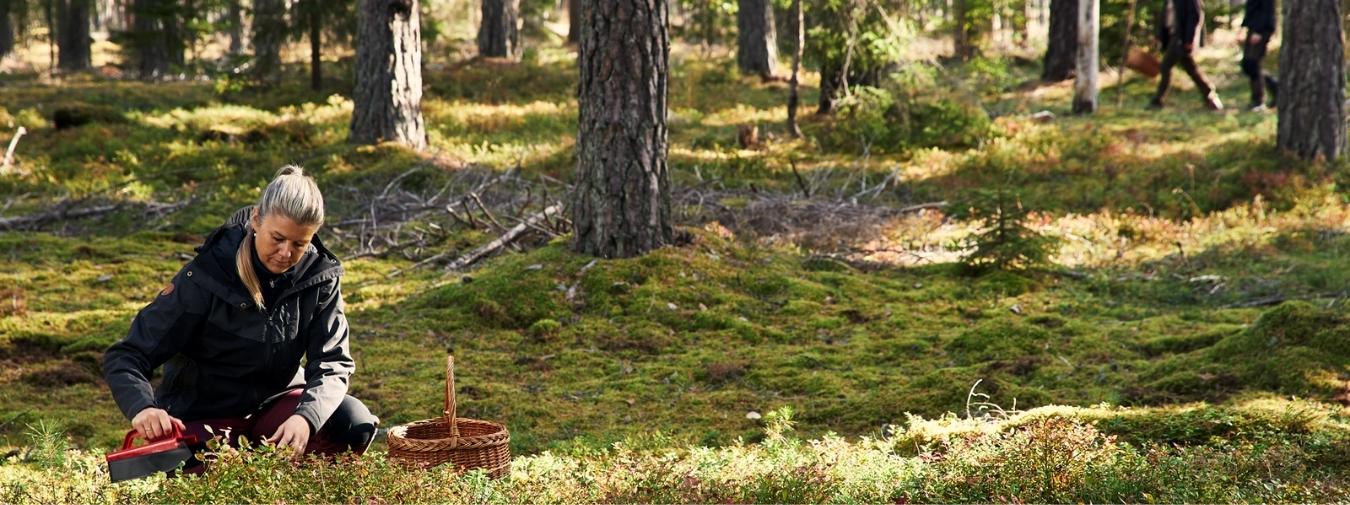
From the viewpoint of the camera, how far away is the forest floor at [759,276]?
6.85 meters

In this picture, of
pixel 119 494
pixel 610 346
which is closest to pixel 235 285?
pixel 119 494

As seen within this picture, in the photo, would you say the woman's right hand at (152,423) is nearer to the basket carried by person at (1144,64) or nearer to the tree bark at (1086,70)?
the tree bark at (1086,70)

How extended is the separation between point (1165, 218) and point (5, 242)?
11531 mm

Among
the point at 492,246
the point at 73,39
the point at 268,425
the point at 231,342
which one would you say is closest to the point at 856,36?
the point at 492,246

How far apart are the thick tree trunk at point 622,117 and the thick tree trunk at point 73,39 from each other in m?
24.3

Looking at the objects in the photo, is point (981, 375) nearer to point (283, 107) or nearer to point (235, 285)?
point (235, 285)

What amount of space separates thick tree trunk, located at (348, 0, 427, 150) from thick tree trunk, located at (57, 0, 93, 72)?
1757 centimetres

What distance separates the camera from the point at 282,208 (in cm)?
441

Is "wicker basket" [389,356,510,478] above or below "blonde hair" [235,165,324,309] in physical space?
below

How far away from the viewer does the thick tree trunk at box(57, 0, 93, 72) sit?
29.4 meters

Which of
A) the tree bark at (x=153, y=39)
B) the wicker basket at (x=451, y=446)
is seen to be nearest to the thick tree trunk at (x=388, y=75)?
the tree bark at (x=153, y=39)

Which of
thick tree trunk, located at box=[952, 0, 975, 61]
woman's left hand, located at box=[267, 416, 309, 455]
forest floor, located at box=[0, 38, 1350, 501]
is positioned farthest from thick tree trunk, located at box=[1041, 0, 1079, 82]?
woman's left hand, located at box=[267, 416, 309, 455]

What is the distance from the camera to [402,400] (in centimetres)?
716

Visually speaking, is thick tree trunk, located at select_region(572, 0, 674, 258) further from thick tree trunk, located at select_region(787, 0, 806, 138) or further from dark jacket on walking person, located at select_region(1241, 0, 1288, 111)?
dark jacket on walking person, located at select_region(1241, 0, 1288, 111)
